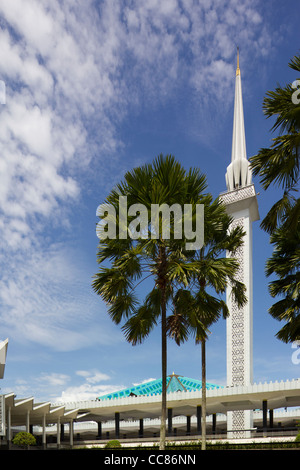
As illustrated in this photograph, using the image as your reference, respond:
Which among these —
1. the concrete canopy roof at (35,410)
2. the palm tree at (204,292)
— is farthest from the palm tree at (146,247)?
the concrete canopy roof at (35,410)

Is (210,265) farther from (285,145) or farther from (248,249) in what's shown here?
(248,249)

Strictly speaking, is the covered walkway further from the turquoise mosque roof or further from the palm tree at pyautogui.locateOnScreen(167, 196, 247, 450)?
the palm tree at pyautogui.locateOnScreen(167, 196, 247, 450)

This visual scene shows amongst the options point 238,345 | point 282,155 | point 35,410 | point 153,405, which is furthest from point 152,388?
point 282,155

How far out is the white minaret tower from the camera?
164 ft

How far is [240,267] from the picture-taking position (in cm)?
5209

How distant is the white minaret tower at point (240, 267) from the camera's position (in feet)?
164

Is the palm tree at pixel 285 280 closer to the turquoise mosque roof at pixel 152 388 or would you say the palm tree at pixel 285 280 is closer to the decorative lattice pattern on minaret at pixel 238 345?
the decorative lattice pattern on minaret at pixel 238 345

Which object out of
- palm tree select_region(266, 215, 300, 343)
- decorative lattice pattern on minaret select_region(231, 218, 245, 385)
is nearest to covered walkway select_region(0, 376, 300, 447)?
decorative lattice pattern on minaret select_region(231, 218, 245, 385)

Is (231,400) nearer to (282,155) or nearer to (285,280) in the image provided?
(285,280)

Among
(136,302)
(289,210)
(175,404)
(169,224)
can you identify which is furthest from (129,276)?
(175,404)

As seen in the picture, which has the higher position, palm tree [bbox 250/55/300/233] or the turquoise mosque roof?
palm tree [bbox 250/55/300/233]

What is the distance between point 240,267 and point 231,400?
1386cm

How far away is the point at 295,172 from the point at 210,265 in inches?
169

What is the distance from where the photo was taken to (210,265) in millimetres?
16219
